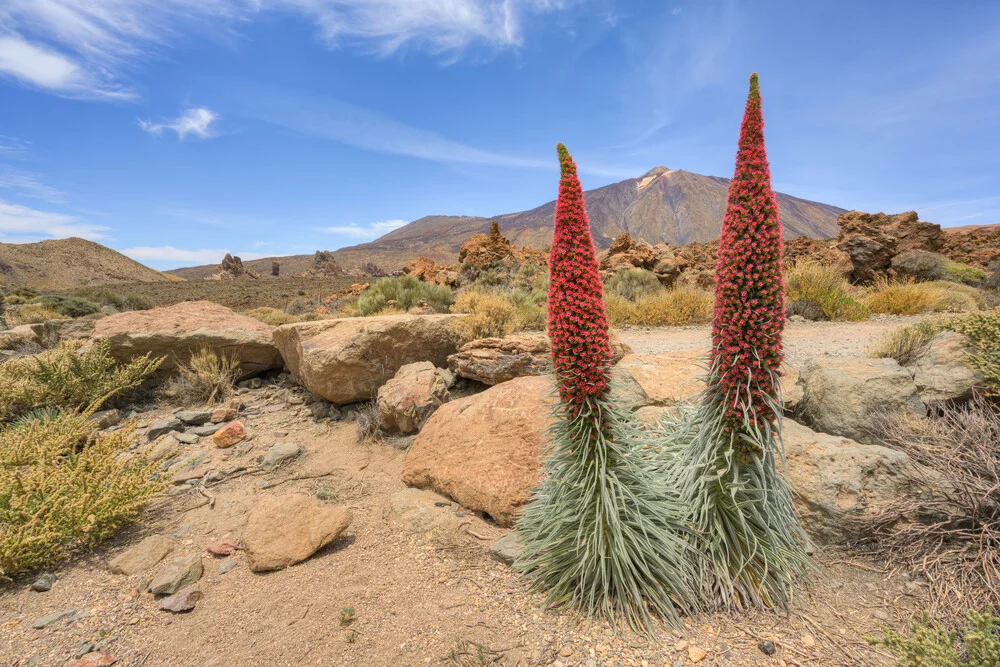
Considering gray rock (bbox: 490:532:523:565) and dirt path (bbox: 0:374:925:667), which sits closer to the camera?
dirt path (bbox: 0:374:925:667)

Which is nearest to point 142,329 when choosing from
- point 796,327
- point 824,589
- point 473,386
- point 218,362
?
point 218,362

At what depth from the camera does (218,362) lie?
6602 millimetres

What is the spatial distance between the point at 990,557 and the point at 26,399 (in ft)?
30.5

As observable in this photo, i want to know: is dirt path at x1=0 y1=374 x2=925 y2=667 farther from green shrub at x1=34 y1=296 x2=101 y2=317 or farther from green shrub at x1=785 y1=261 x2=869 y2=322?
green shrub at x1=34 y1=296 x2=101 y2=317

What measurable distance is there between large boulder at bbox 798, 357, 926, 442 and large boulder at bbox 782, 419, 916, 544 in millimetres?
794

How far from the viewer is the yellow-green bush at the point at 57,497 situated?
3.03 meters

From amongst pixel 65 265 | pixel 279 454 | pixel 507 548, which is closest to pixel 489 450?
pixel 507 548

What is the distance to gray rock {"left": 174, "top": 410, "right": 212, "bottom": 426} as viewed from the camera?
5.61m

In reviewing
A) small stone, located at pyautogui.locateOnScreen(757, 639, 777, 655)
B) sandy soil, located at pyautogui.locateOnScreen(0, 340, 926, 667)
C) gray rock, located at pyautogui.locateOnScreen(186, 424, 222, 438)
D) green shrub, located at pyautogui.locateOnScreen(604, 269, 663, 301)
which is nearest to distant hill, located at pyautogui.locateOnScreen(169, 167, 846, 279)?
green shrub, located at pyautogui.locateOnScreen(604, 269, 663, 301)

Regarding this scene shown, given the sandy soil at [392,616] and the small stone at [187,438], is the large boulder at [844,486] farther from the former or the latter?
the small stone at [187,438]

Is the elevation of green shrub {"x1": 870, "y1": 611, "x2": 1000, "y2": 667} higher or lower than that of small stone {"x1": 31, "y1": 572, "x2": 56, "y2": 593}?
higher

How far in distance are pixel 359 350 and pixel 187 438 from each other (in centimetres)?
223

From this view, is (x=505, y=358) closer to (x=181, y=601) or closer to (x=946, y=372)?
(x=181, y=601)

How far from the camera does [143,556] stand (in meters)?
3.18
